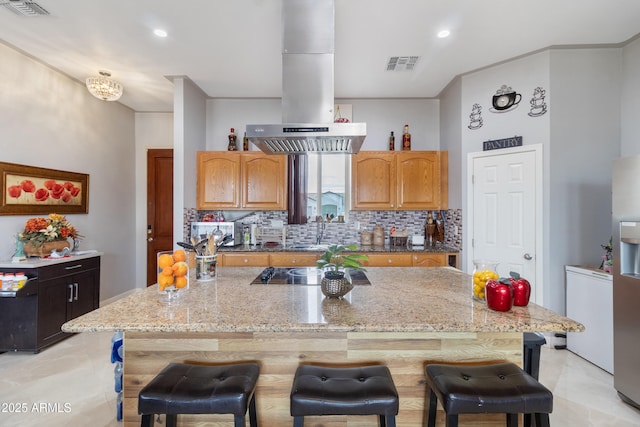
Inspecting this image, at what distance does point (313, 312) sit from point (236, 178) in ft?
9.83

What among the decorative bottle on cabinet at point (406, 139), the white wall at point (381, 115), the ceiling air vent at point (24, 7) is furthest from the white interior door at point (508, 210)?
the ceiling air vent at point (24, 7)

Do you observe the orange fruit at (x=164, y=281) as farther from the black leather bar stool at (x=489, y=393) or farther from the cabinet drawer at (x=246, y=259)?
the cabinet drawer at (x=246, y=259)

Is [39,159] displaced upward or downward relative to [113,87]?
downward

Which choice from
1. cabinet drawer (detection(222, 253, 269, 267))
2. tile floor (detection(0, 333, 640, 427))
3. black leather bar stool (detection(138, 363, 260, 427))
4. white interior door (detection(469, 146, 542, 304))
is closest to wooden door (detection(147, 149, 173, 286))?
cabinet drawer (detection(222, 253, 269, 267))

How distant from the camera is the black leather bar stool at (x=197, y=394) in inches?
47.4

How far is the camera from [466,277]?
2178 millimetres

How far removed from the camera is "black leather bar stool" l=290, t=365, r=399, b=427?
3.89 feet

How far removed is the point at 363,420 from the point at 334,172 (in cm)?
327

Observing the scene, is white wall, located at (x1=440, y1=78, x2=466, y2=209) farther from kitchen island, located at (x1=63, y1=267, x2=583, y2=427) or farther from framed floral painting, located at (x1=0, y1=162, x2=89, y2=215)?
framed floral painting, located at (x1=0, y1=162, x2=89, y2=215)

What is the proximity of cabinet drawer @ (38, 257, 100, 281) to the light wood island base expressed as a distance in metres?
2.22

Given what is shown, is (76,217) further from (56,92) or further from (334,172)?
(334,172)

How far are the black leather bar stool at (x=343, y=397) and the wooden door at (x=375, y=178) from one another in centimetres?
293

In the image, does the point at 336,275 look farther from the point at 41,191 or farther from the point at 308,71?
the point at 41,191

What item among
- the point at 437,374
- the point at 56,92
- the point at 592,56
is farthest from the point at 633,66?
the point at 56,92
